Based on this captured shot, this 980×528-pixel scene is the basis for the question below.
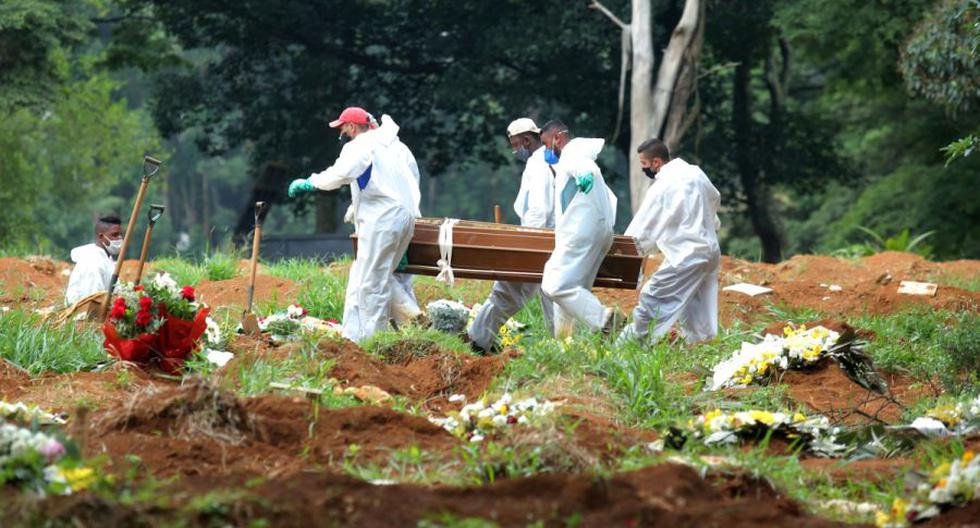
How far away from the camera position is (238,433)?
721 centimetres

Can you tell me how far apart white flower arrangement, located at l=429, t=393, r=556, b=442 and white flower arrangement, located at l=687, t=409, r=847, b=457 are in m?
0.80

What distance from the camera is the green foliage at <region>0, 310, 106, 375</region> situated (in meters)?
10.0

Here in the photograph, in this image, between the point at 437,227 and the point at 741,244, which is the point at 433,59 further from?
the point at 437,227

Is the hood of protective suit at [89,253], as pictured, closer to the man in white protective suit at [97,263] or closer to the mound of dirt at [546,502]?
the man in white protective suit at [97,263]

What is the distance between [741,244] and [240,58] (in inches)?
431

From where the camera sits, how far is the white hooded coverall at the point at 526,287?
12484mm

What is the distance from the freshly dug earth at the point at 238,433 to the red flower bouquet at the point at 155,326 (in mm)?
2206

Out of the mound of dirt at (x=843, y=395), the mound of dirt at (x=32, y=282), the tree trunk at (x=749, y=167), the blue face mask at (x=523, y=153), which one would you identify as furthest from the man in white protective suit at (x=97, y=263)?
the tree trunk at (x=749, y=167)

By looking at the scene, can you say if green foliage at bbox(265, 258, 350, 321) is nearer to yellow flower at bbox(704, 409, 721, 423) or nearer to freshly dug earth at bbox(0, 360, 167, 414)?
freshly dug earth at bbox(0, 360, 167, 414)

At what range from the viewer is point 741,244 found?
105 feet

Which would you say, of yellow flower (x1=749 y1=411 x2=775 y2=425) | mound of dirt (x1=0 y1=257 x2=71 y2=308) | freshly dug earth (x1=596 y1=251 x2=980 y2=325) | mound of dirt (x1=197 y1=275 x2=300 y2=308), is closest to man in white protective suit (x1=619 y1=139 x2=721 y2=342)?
freshly dug earth (x1=596 y1=251 x2=980 y2=325)

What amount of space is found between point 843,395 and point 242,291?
707 centimetres

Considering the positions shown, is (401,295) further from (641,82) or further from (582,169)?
(641,82)

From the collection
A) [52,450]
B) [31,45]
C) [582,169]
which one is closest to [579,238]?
[582,169]
